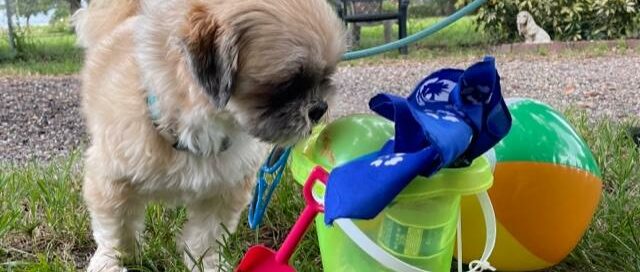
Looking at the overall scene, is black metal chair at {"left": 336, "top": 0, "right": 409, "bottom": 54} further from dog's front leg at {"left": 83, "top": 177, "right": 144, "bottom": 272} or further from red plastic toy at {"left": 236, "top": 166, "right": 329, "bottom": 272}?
red plastic toy at {"left": 236, "top": 166, "right": 329, "bottom": 272}

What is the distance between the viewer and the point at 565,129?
233 centimetres

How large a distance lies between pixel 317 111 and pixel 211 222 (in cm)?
67

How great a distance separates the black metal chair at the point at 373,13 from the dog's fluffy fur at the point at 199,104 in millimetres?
9614

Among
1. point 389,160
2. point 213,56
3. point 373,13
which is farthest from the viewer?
point 373,13

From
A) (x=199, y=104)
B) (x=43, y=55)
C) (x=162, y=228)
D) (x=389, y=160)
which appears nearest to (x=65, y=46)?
(x=43, y=55)

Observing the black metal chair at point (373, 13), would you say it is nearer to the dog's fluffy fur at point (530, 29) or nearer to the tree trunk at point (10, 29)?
the dog's fluffy fur at point (530, 29)

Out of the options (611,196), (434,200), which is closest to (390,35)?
(611,196)

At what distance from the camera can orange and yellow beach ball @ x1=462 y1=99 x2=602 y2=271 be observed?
2195 millimetres

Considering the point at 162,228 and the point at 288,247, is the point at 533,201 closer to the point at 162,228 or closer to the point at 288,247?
the point at 288,247

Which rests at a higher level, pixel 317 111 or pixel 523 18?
pixel 317 111

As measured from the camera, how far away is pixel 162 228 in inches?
107

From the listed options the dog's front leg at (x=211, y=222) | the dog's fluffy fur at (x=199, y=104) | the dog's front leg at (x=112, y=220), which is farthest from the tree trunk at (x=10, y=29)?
the dog's front leg at (x=211, y=222)

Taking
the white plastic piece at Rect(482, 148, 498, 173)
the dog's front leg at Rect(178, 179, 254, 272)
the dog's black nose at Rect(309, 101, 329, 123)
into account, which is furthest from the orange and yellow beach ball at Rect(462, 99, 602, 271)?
the dog's front leg at Rect(178, 179, 254, 272)

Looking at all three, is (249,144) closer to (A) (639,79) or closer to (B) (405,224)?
(B) (405,224)
